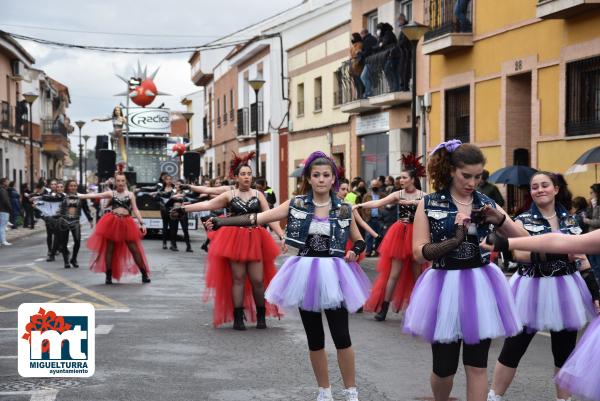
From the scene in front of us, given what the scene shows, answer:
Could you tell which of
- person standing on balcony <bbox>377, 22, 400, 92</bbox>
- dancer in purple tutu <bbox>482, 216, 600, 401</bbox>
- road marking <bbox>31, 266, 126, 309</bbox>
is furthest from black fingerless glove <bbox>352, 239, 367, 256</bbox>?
person standing on balcony <bbox>377, 22, 400, 92</bbox>

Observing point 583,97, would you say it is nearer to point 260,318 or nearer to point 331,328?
point 260,318

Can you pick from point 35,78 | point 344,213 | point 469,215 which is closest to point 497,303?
point 469,215

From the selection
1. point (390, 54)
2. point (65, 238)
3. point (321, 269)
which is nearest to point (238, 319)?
point (321, 269)

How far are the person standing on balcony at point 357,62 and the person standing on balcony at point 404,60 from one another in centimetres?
239

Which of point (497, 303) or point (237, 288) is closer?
point (497, 303)

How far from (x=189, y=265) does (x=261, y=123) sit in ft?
76.1

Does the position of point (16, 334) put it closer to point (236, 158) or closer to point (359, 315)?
point (236, 158)

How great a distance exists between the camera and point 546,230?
6.91 metres

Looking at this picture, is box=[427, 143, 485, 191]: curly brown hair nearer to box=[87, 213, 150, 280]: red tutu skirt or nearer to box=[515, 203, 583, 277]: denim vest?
box=[515, 203, 583, 277]: denim vest

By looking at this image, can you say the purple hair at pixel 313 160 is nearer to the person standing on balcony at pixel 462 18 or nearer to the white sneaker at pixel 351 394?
the white sneaker at pixel 351 394

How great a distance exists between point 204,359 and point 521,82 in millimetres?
13976

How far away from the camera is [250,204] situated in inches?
428

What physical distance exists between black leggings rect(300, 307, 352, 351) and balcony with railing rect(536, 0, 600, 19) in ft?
39.0

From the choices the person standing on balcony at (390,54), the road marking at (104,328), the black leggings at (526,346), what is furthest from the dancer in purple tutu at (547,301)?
the person standing on balcony at (390,54)
